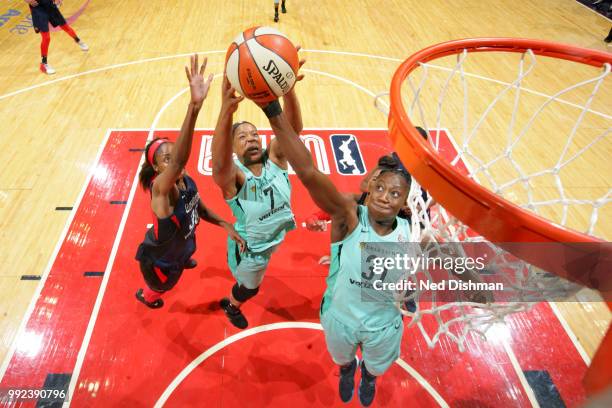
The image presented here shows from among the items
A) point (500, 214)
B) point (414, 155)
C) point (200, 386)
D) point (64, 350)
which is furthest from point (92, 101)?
point (500, 214)

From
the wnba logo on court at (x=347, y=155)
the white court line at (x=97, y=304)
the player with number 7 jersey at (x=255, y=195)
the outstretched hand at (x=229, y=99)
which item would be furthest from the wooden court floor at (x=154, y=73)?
the outstretched hand at (x=229, y=99)

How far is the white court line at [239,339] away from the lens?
292 centimetres

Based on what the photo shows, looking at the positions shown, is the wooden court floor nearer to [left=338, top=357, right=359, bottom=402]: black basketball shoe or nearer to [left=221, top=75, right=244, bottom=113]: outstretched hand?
[left=338, top=357, right=359, bottom=402]: black basketball shoe

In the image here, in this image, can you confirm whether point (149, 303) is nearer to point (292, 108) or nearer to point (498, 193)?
point (292, 108)

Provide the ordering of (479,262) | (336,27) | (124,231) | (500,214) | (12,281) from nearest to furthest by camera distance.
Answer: (500,214)
(479,262)
(12,281)
(124,231)
(336,27)

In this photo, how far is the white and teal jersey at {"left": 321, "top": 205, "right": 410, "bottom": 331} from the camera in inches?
79.8

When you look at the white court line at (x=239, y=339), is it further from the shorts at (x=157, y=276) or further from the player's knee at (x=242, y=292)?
the shorts at (x=157, y=276)

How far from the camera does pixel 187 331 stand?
3275mm

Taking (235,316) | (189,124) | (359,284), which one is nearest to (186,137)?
(189,124)

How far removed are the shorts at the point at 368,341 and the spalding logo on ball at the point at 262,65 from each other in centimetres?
134

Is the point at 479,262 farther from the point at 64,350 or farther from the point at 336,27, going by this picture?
the point at 336,27

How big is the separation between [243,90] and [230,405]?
2297mm

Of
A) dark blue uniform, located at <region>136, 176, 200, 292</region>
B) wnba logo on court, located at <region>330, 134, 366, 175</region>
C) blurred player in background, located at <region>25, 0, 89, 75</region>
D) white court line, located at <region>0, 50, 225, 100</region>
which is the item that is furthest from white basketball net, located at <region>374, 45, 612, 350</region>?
blurred player in background, located at <region>25, 0, 89, 75</region>

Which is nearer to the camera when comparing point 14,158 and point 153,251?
point 153,251
